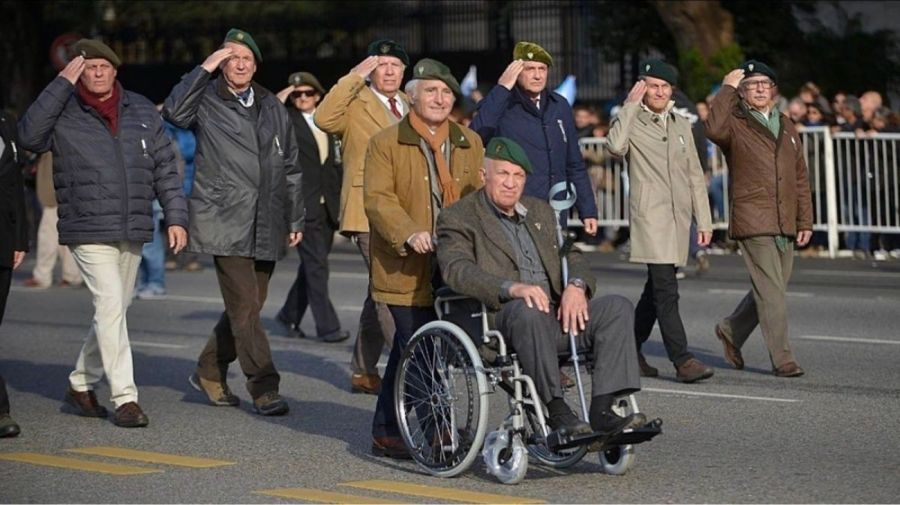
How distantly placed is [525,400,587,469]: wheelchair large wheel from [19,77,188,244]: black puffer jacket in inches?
112

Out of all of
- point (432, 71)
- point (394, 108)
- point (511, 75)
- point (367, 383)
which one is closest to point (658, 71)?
point (511, 75)

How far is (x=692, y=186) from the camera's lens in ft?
40.7

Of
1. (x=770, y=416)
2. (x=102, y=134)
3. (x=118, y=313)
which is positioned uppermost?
(x=102, y=134)

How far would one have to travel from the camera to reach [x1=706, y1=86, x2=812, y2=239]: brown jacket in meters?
12.2

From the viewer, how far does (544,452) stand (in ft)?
28.0

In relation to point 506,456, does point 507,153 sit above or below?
above

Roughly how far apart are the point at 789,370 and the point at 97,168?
4.51 metres

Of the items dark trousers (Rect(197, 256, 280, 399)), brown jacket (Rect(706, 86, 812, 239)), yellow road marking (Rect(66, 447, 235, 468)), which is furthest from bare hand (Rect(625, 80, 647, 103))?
yellow road marking (Rect(66, 447, 235, 468))

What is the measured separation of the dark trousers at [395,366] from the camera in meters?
9.24

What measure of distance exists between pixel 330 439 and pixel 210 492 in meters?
1.65

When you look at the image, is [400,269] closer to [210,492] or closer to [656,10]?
[210,492]

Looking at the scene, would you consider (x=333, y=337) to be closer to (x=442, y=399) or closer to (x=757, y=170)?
(x=757, y=170)

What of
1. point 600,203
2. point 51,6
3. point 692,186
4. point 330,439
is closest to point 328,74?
point 51,6

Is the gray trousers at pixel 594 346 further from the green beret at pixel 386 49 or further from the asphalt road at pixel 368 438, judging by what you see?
the green beret at pixel 386 49
